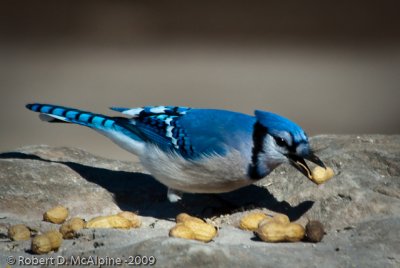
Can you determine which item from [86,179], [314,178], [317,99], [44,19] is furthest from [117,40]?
[314,178]

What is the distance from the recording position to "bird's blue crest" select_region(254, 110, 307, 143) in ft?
11.4

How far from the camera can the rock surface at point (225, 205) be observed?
287 cm

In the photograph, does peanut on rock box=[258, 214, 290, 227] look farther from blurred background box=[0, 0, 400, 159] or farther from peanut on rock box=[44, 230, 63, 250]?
blurred background box=[0, 0, 400, 159]

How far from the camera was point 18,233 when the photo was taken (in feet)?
10.9

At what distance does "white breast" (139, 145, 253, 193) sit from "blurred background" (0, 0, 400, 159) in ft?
8.92

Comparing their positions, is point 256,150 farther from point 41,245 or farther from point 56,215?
point 41,245

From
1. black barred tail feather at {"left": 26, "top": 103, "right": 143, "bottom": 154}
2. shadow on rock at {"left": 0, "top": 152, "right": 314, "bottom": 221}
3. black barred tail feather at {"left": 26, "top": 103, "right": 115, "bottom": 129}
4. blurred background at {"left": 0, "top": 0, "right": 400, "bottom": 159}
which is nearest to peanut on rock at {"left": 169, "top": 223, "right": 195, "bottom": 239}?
shadow on rock at {"left": 0, "top": 152, "right": 314, "bottom": 221}

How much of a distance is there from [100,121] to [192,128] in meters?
0.56

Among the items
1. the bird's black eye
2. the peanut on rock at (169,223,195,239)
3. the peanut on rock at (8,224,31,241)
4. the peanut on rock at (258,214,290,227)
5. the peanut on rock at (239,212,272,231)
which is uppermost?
the bird's black eye

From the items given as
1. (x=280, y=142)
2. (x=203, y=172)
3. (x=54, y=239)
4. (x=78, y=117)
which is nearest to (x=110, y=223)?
(x=54, y=239)

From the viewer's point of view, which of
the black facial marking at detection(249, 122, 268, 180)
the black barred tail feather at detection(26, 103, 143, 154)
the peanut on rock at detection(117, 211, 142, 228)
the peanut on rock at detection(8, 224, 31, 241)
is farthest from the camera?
the black barred tail feather at detection(26, 103, 143, 154)

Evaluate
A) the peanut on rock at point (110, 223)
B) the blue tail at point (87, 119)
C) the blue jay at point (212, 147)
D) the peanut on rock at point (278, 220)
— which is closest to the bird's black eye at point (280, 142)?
the blue jay at point (212, 147)

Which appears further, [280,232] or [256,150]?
[256,150]

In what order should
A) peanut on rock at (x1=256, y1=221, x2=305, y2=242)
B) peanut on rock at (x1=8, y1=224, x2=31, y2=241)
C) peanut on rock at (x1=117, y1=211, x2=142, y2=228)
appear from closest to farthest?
peanut on rock at (x1=256, y1=221, x2=305, y2=242)
peanut on rock at (x1=8, y1=224, x2=31, y2=241)
peanut on rock at (x1=117, y1=211, x2=142, y2=228)
